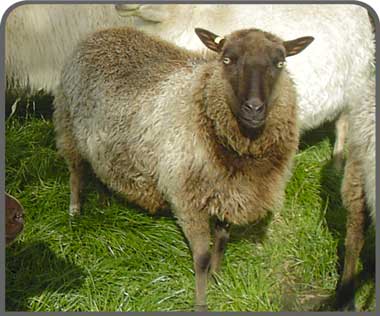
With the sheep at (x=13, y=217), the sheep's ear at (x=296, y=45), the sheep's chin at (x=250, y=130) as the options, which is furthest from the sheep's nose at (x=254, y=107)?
the sheep at (x=13, y=217)

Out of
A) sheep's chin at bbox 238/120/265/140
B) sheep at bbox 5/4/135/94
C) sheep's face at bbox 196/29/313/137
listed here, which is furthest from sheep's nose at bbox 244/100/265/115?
sheep at bbox 5/4/135/94

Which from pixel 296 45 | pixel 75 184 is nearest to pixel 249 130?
pixel 296 45

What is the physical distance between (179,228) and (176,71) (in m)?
0.49

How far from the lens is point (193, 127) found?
8.23 feet

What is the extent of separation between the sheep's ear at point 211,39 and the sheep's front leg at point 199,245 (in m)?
0.49

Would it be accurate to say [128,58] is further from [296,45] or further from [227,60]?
[296,45]

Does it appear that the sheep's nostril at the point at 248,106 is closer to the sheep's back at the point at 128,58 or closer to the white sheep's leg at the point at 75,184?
the sheep's back at the point at 128,58

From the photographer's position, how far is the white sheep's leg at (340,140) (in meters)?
2.69

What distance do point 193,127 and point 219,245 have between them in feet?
1.34

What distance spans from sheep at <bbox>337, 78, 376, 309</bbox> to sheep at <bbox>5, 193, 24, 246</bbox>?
990 mm

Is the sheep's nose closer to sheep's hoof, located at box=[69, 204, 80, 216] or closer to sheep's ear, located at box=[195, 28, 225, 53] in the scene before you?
sheep's ear, located at box=[195, 28, 225, 53]

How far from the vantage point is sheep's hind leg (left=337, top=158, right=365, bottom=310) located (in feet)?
8.52

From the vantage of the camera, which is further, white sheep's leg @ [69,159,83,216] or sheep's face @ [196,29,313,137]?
white sheep's leg @ [69,159,83,216]

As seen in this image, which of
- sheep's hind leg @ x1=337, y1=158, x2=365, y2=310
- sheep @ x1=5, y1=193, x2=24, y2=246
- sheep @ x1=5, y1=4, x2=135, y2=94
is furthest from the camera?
sheep @ x1=5, y1=4, x2=135, y2=94
